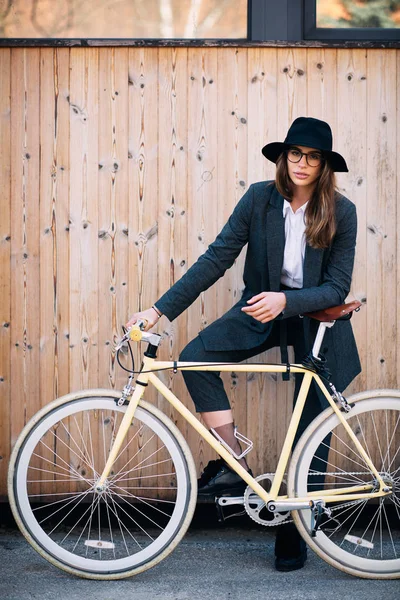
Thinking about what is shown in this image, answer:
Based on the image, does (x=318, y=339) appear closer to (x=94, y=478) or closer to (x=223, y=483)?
(x=223, y=483)

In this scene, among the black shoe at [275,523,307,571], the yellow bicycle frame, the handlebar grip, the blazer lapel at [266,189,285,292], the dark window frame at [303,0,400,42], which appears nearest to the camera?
the handlebar grip

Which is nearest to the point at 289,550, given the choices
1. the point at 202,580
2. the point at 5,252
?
the point at 202,580

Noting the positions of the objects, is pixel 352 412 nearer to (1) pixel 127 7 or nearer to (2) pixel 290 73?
(2) pixel 290 73

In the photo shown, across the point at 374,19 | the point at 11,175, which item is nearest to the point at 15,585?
the point at 11,175

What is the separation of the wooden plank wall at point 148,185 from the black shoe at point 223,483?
1.93 feet

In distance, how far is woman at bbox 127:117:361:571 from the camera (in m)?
3.64

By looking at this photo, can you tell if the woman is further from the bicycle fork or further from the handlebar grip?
the bicycle fork

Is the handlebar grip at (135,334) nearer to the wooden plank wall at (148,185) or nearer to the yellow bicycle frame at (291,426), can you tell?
the yellow bicycle frame at (291,426)

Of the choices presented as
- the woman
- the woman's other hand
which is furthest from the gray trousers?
the woman's other hand

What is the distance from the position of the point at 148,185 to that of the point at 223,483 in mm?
1654

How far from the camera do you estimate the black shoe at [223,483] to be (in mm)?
3746

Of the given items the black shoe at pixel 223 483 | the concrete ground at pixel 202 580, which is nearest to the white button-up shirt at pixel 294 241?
the black shoe at pixel 223 483

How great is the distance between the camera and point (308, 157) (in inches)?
143

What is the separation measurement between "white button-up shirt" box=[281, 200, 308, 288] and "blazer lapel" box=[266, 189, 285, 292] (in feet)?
0.16
